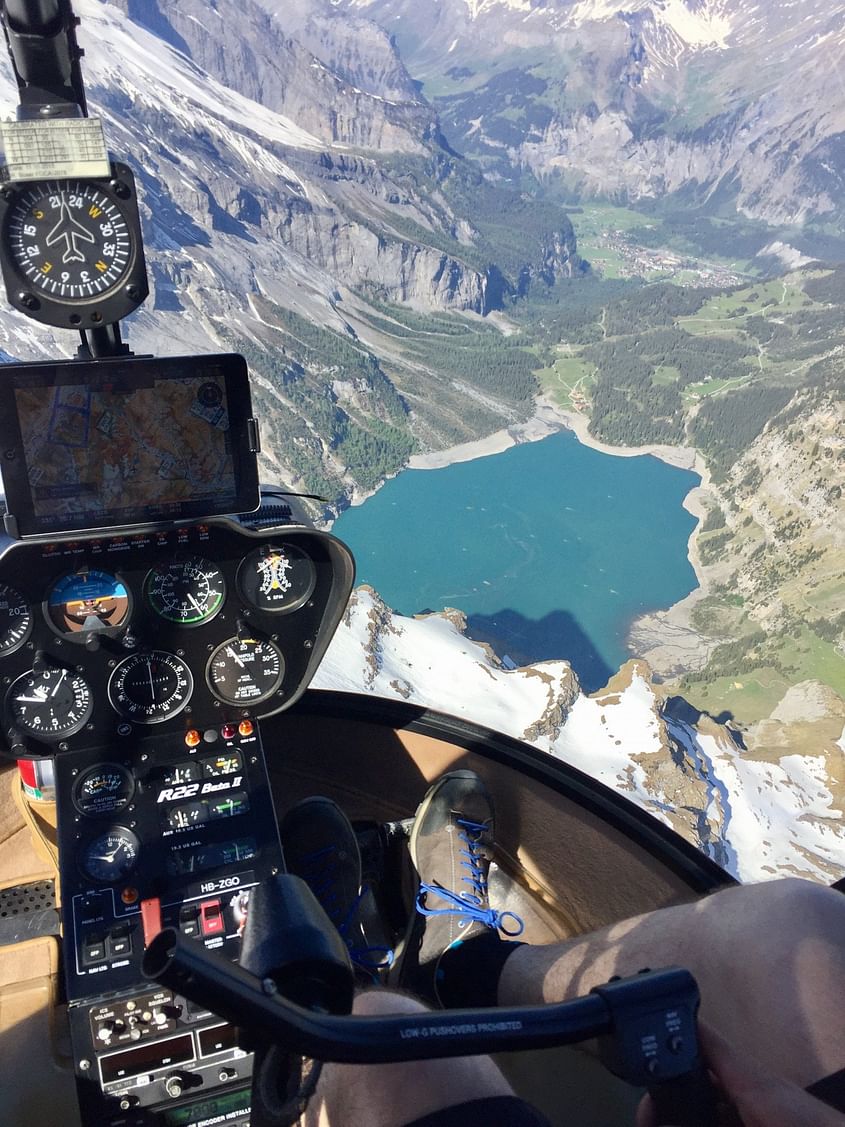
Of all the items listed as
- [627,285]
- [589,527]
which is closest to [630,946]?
[589,527]

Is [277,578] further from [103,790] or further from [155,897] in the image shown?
[155,897]

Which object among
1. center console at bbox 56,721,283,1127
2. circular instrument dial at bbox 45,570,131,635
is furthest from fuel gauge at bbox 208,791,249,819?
circular instrument dial at bbox 45,570,131,635

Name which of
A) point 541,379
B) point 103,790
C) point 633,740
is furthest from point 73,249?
point 541,379

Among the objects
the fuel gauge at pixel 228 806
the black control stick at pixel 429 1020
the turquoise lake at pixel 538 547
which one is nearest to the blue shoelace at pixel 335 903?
the fuel gauge at pixel 228 806

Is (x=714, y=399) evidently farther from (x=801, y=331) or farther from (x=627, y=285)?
(x=627, y=285)

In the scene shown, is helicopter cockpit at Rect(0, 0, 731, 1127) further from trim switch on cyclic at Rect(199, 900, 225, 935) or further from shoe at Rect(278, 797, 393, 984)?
shoe at Rect(278, 797, 393, 984)

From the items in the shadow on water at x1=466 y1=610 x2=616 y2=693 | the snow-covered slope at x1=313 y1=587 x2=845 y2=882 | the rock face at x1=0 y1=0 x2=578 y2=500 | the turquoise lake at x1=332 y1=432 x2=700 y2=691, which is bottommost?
the shadow on water at x1=466 y1=610 x2=616 y2=693
